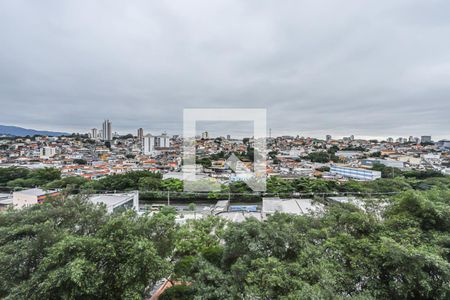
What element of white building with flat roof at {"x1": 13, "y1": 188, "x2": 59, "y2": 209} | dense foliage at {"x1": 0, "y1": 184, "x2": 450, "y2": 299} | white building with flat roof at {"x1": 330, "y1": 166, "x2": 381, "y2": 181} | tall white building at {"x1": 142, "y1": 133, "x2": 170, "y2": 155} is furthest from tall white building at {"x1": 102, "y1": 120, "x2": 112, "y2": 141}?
dense foliage at {"x1": 0, "y1": 184, "x2": 450, "y2": 299}

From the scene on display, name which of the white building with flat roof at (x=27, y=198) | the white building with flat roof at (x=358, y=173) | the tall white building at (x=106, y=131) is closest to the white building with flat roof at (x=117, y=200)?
the white building with flat roof at (x=27, y=198)

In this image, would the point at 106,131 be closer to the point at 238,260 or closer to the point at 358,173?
the point at 358,173

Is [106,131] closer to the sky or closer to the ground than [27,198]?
closer to the sky

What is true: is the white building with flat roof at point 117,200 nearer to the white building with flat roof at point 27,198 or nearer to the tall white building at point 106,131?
the white building with flat roof at point 27,198

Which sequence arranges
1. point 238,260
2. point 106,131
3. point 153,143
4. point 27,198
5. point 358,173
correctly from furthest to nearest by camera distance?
point 106,131 → point 153,143 → point 358,173 → point 27,198 → point 238,260

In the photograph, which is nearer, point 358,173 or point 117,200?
point 117,200

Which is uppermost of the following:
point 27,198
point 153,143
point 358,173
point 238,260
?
point 153,143

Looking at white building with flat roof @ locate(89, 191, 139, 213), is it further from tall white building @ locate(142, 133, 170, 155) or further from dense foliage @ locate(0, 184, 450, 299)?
tall white building @ locate(142, 133, 170, 155)

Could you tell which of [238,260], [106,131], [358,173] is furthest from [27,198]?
[106,131]
